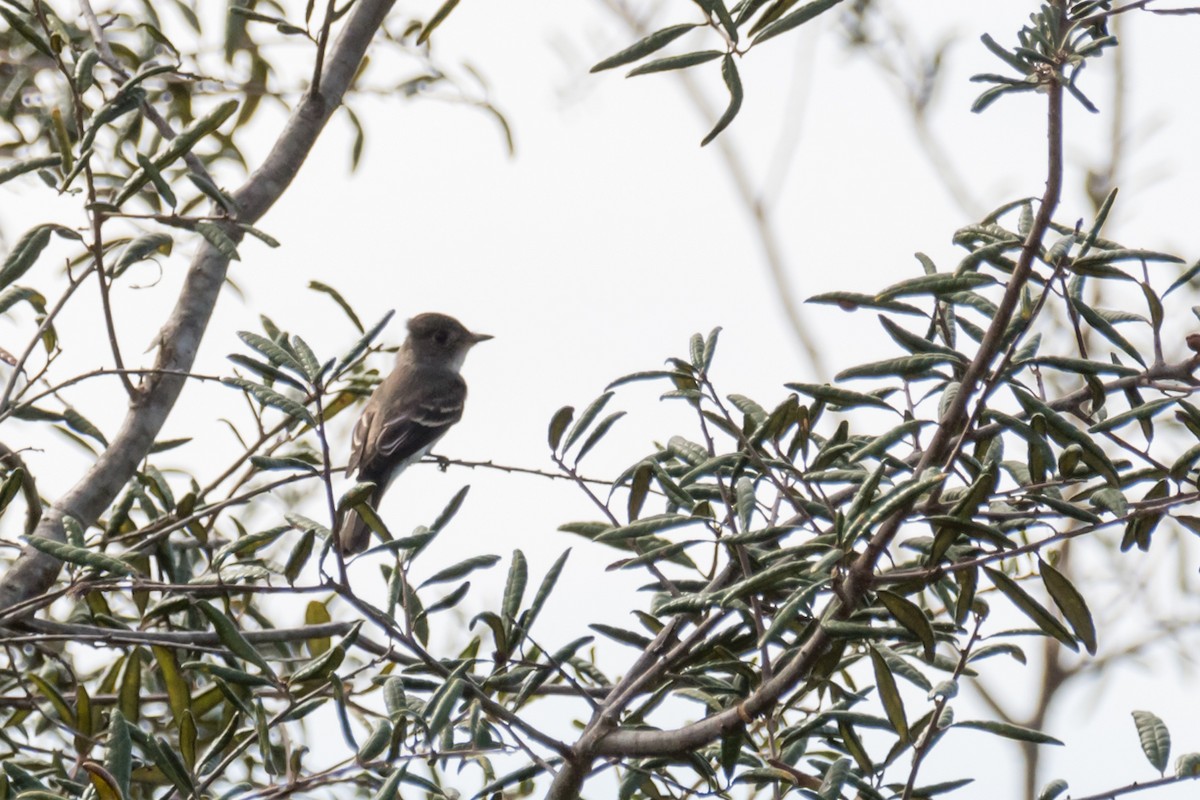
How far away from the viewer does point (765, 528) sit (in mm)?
2402

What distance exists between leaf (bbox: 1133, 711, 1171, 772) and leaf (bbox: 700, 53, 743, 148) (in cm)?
120

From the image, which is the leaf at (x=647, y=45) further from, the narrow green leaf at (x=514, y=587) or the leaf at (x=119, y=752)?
the leaf at (x=119, y=752)

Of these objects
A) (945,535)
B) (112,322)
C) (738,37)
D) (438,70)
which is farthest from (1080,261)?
(438,70)

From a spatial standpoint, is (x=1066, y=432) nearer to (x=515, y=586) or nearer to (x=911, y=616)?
(x=911, y=616)

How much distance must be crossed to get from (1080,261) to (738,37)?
0.65 m

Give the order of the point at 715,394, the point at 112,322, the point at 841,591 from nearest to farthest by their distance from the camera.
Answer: the point at 841,591
the point at 715,394
the point at 112,322

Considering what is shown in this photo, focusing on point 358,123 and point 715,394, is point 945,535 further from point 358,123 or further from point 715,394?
point 358,123

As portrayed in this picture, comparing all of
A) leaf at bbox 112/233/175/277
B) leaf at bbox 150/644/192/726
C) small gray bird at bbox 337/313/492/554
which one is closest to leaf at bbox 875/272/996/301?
leaf at bbox 150/644/192/726

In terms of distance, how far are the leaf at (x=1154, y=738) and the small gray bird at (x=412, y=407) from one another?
4093 millimetres

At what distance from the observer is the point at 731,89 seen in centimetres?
230

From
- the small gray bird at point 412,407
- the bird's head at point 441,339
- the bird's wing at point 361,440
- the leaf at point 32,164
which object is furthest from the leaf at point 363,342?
the bird's head at point 441,339

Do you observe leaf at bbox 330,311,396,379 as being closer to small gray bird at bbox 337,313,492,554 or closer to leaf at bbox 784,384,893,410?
leaf at bbox 784,384,893,410

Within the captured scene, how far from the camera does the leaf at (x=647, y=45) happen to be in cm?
224

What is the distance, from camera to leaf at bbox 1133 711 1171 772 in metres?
2.27
